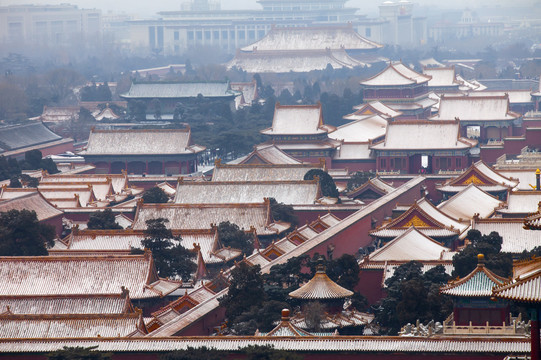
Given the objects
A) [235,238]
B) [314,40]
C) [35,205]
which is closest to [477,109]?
[35,205]

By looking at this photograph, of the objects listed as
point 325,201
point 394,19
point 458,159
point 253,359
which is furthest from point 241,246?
point 394,19

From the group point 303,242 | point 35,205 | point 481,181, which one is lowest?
point 481,181

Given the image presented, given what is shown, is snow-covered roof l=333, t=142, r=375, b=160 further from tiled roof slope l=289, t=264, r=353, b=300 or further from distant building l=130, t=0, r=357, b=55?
distant building l=130, t=0, r=357, b=55

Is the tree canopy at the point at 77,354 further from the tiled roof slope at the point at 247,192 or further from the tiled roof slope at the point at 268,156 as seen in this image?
the tiled roof slope at the point at 268,156

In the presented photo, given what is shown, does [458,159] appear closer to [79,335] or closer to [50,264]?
[50,264]

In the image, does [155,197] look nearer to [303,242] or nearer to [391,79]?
[303,242]

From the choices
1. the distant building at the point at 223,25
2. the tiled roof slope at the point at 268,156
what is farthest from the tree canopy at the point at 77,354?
the distant building at the point at 223,25
